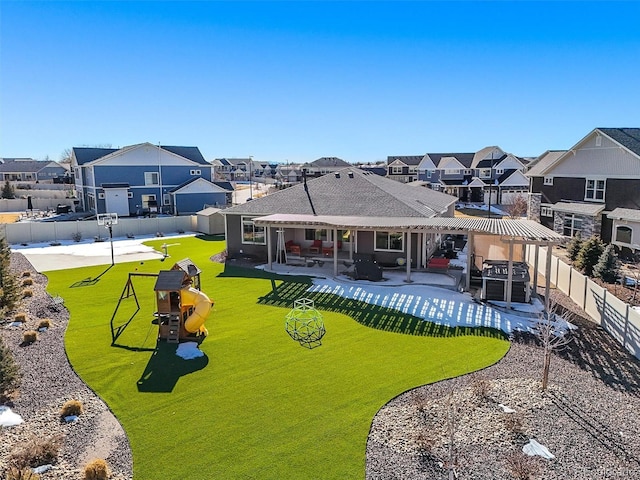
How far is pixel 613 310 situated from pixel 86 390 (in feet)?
46.7

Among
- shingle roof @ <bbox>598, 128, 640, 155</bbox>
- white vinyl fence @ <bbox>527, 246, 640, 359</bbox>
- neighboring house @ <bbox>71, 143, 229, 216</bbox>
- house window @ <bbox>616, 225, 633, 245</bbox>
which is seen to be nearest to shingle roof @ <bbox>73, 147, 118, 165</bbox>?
neighboring house @ <bbox>71, 143, 229, 216</bbox>

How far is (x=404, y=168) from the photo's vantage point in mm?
73250

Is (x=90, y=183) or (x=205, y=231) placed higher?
(x=90, y=183)

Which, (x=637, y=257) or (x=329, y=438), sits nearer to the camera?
(x=329, y=438)

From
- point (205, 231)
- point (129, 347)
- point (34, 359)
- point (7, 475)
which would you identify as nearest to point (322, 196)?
point (205, 231)

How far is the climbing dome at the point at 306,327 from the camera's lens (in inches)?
492

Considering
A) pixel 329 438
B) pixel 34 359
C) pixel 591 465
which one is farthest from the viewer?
pixel 34 359

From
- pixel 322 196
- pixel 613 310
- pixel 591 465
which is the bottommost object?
pixel 591 465

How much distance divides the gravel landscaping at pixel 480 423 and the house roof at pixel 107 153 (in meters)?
37.9

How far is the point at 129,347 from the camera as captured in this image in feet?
39.7

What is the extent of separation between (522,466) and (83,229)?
108ft

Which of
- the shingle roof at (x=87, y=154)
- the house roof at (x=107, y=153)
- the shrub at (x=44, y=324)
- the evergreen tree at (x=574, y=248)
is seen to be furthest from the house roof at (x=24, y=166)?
the evergreen tree at (x=574, y=248)

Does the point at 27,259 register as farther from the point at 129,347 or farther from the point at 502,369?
the point at 502,369

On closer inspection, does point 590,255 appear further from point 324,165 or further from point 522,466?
point 324,165
